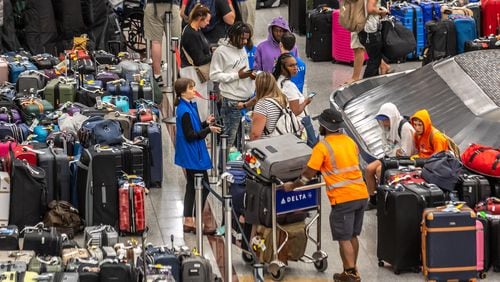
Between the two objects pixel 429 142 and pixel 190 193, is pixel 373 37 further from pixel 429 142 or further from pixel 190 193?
pixel 190 193

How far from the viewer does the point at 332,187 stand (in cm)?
1253

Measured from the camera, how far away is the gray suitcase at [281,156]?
12.7 m

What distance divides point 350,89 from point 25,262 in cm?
895

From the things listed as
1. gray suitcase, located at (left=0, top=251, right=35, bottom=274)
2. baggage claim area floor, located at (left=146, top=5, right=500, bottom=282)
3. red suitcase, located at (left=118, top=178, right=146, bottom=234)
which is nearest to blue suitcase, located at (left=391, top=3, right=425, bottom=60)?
baggage claim area floor, located at (left=146, top=5, right=500, bottom=282)

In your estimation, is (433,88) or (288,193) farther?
(433,88)

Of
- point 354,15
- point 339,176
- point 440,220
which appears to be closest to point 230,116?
point 339,176

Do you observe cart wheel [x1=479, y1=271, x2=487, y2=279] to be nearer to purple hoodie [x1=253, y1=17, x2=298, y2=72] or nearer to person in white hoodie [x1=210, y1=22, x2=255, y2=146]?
person in white hoodie [x1=210, y1=22, x2=255, y2=146]

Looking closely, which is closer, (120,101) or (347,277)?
(347,277)

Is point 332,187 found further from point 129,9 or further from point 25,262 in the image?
point 129,9

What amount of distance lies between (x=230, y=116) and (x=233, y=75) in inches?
18.3

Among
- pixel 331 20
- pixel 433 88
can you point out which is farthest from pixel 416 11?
pixel 433 88

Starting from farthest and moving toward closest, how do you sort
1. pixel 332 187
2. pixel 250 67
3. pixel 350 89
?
1. pixel 350 89
2. pixel 250 67
3. pixel 332 187

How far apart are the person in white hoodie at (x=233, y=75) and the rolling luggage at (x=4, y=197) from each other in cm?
286

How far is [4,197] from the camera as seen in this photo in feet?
46.0
